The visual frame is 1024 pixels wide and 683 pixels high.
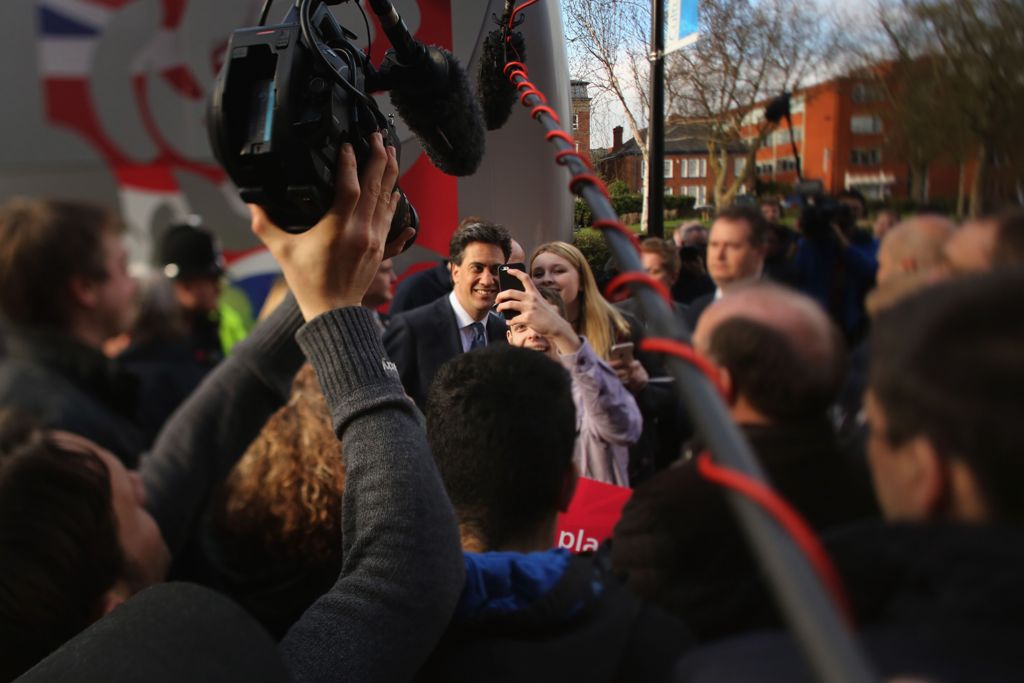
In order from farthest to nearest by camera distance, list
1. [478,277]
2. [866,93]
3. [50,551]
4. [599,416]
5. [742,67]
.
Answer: [50,551]
[478,277]
[599,416]
[742,67]
[866,93]

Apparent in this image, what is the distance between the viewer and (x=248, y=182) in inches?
32.1

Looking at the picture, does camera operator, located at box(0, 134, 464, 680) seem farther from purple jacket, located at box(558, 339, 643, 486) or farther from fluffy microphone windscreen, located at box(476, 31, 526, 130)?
purple jacket, located at box(558, 339, 643, 486)

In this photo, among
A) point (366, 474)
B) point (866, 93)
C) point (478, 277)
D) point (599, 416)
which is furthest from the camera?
point (366, 474)

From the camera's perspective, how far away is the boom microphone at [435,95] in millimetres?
875

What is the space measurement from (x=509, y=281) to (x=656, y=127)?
0.62ft

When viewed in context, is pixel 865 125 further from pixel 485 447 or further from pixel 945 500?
pixel 485 447

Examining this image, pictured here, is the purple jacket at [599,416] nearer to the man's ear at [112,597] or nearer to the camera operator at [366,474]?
the camera operator at [366,474]

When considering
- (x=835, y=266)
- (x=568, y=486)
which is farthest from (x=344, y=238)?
(x=835, y=266)

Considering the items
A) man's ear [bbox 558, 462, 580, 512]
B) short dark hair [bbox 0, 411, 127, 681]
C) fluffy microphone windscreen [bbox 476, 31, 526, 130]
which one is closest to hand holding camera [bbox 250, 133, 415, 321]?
fluffy microphone windscreen [bbox 476, 31, 526, 130]

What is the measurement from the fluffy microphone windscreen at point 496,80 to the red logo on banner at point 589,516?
359mm

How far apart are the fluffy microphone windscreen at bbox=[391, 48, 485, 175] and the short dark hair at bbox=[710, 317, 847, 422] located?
0.53m

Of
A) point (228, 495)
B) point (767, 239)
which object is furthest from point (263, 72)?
point (228, 495)

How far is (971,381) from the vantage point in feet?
0.98

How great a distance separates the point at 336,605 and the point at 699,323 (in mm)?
677
